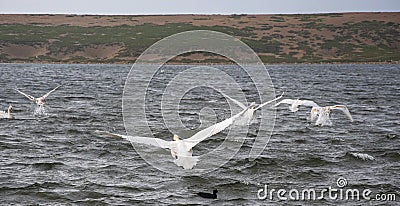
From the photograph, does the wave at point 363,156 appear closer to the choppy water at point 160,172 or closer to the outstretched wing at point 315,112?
the choppy water at point 160,172

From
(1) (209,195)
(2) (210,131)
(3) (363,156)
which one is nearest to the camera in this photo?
(2) (210,131)

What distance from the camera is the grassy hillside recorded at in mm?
144500

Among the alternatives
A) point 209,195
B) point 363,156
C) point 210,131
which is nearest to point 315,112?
point 363,156

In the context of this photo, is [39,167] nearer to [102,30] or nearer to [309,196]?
[309,196]

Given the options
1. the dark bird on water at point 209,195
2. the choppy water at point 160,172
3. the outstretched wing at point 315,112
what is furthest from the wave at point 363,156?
the outstretched wing at point 315,112

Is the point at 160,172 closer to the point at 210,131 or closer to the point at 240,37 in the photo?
the point at 210,131

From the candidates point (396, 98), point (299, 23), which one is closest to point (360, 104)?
point (396, 98)

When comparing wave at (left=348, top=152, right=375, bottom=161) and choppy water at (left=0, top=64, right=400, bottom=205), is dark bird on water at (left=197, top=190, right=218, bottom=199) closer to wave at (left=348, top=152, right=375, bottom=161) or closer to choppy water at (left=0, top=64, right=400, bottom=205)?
choppy water at (left=0, top=64, right=400, bottom=205)

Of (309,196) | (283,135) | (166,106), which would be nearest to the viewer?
(309,196)

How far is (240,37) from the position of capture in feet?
533

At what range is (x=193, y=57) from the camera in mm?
143875

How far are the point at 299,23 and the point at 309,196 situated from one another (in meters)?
175

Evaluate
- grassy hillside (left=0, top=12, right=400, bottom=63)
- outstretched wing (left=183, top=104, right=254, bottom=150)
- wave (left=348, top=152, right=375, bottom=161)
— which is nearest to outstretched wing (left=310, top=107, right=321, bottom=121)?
wave (left=348, top=152, right=375, bottom=161)

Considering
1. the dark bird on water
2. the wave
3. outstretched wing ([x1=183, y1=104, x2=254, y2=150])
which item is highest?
the wave
